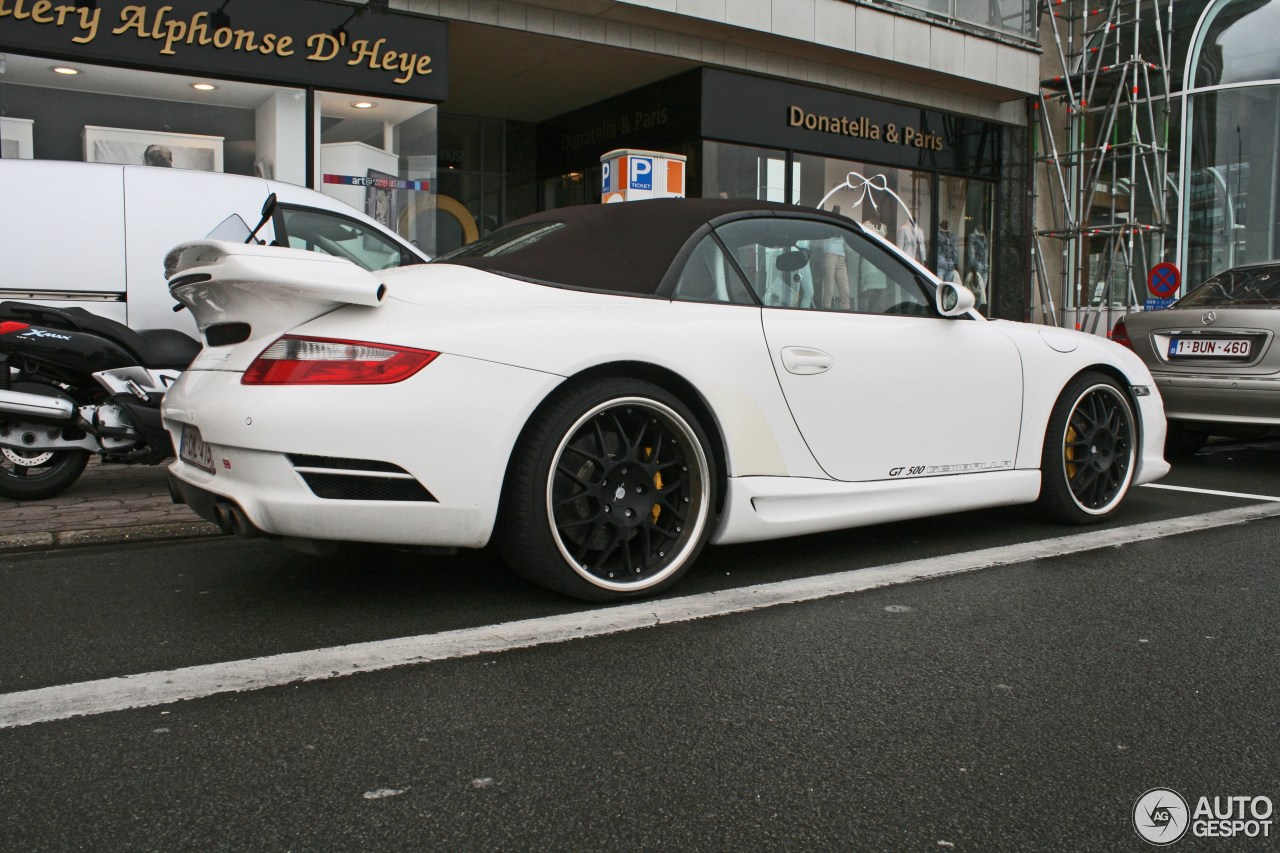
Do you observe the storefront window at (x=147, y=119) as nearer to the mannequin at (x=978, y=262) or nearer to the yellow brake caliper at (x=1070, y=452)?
the yellow brake caliper at (x=1070, y=452)

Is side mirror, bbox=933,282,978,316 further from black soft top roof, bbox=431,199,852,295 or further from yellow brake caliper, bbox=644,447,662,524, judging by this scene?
A: yellow brake caliper, bbox=644,447,662,524

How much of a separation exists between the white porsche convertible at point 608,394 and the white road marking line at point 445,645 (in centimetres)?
18

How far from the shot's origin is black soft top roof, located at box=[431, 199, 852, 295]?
3771mm

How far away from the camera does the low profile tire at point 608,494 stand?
335 centimetres

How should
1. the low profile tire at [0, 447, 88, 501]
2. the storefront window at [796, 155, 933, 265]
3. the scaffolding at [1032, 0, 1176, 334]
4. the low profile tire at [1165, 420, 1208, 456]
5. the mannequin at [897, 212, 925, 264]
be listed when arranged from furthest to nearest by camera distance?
the scaffolding at [1032, 0, 1176, 334], the mannequin at [897, 212, 925, 264], the storefront window at [796, 155, 933, 265], the low profile tire at [1165, 420, 1208, 456], the low profile tire at [0, 447, 88, 501]

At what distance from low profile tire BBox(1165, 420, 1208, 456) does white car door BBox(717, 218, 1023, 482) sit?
407cm

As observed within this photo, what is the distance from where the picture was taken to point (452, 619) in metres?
3.41

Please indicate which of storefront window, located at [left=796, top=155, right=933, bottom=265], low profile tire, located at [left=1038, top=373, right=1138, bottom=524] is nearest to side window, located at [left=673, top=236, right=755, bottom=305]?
low profile tire, located at [left=1038, top=373, right=1138, bottom=524]

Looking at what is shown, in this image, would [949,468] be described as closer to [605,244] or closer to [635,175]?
[605,244]

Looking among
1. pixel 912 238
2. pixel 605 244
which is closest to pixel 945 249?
pixel 912 238

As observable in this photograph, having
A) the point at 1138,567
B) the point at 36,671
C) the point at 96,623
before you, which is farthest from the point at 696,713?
the point at 1138,567

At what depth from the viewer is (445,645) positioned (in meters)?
3.12

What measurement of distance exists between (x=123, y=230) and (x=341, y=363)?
12.4 ft

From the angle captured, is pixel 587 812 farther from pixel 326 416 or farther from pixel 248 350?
pixel 248 350
